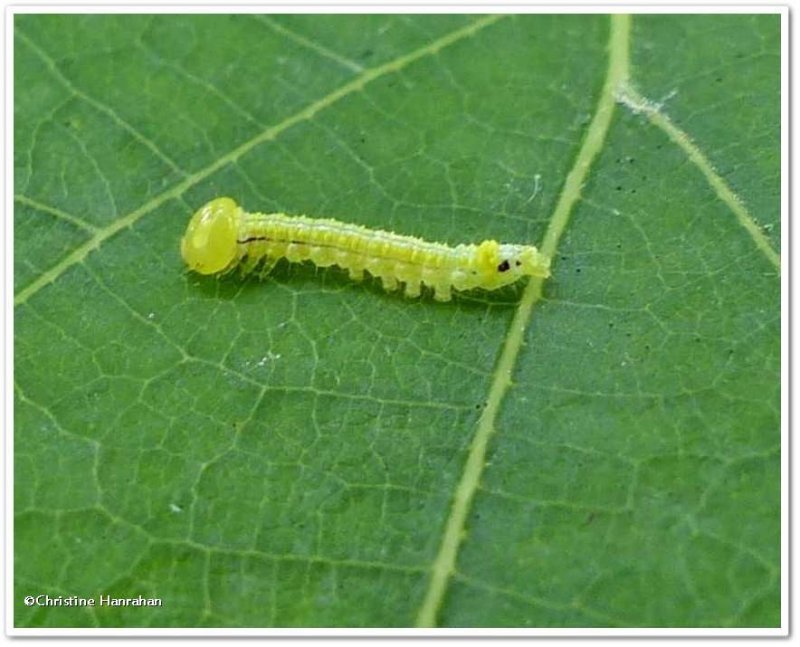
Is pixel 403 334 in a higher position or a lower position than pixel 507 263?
lower

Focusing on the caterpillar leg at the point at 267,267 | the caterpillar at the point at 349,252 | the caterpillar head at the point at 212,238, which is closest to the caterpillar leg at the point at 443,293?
the caterpillar at the point at 349,252

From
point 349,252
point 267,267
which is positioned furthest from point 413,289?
point 267,267

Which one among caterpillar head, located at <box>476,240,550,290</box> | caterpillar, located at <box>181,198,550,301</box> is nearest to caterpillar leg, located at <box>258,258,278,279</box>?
caterpillar, located at <box>181,198,550,301</box>

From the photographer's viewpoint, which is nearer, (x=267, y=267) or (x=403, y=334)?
(x=403, y=334)

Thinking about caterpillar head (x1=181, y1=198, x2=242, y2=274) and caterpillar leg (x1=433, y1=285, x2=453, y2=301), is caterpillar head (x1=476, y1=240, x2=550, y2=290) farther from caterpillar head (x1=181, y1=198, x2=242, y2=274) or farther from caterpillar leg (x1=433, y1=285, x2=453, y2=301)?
caterpillar head (x1=181, y1=198, x2=242, y2=274)

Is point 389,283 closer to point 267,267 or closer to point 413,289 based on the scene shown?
point 413,289
